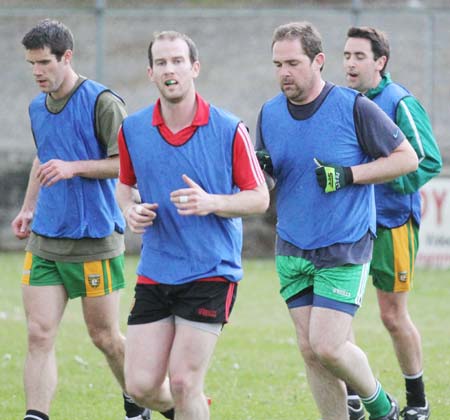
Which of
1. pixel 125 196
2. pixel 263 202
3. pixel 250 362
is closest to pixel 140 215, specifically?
pixel 125 196

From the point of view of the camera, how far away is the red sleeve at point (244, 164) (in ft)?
18.4

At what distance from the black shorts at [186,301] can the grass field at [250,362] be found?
6.15ft

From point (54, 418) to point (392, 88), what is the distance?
307 centimetres

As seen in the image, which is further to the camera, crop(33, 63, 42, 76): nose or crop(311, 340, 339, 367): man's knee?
crop(33, 63, 42, 76): nose

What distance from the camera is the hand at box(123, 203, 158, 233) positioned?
554 centimetres

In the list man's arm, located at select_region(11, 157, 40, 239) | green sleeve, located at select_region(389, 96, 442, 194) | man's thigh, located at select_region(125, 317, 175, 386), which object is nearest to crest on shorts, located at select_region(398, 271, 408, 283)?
green sleeve, located at select_region(389, 96, 442, 194)

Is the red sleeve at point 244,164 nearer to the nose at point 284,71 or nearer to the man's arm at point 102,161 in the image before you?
the nose at point 284,71

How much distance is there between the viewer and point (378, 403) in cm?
639

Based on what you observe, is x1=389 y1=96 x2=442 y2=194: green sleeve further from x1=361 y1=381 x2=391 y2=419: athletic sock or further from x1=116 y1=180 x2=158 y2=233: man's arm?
x1=116 y1=180 x2=158 y2=233: man's arm

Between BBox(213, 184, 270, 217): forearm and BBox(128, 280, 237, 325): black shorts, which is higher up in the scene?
BBox(213, 184, 270, 217): forearm

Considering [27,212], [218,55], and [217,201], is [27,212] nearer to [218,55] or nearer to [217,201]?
[217,201]

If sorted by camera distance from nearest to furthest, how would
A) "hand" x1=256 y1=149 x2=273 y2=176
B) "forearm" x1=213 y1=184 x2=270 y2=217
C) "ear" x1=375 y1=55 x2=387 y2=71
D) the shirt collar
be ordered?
1. "forearm" x1=213 y1=184 x2=270 y2=217
2. the shirt collar
3. "hand" x1=256 y1=149 x2=273 y2=176
4. "ear" x1=375 y1=55 x2=387 y2=71

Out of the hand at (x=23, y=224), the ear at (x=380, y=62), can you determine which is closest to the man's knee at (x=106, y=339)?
the hand at (x=23, y=224)

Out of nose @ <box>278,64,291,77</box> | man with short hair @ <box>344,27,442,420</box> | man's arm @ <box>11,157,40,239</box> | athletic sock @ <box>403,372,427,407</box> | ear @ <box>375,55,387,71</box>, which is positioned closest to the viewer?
nose @ <box>278,64,291,77</box>
